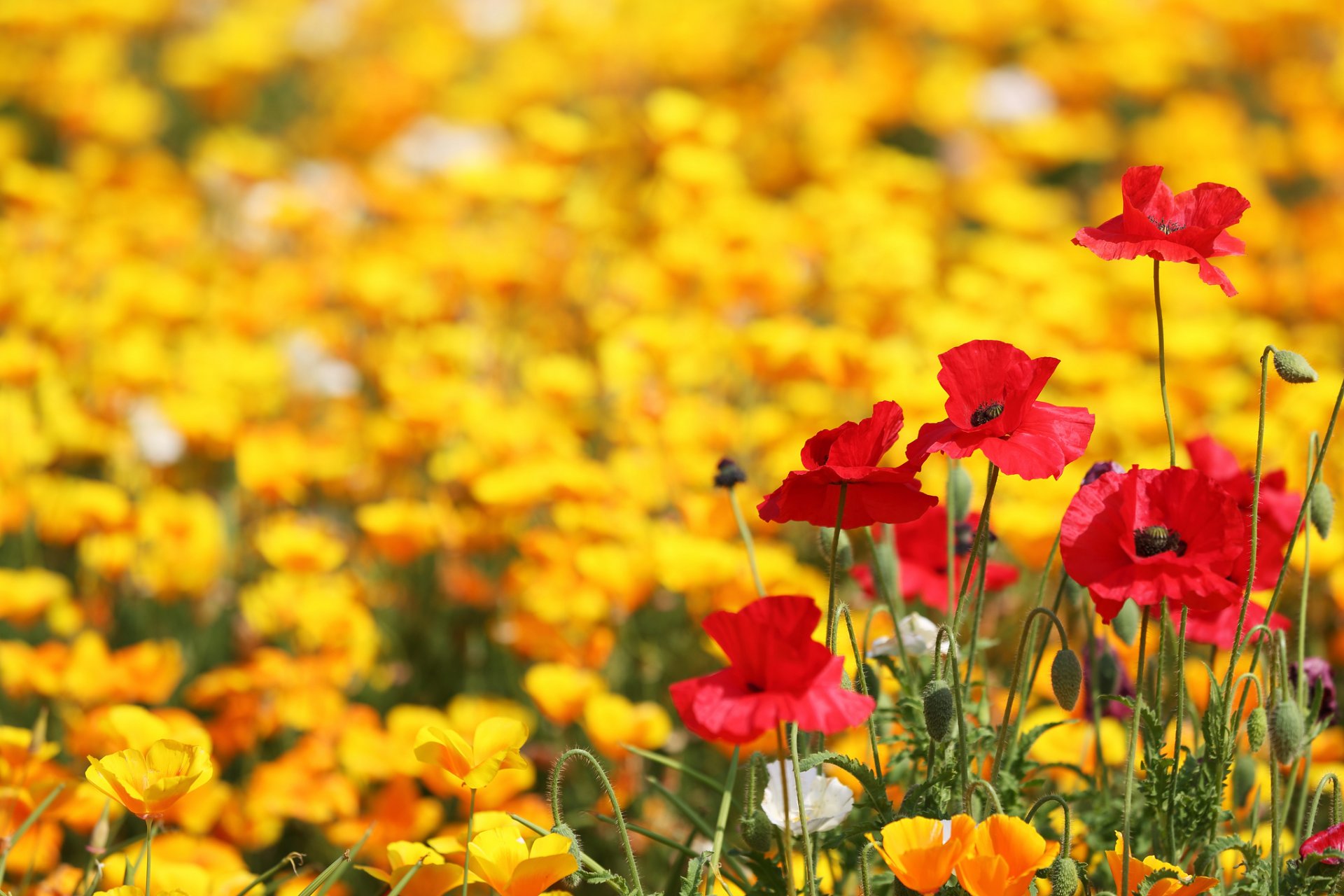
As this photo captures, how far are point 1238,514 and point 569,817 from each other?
1492mm

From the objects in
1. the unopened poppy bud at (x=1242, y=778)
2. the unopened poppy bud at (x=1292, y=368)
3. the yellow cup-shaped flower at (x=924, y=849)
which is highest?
the unopened poppy bud at (x=1292, y=368)

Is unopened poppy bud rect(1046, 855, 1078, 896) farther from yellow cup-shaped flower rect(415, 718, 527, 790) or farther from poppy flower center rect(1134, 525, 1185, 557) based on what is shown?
yellow cup-shaped flower rect(415, 718, 527, 790)

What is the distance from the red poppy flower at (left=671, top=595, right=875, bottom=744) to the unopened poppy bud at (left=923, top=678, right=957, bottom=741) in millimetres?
125

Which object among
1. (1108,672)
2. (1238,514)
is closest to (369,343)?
(1108,672)

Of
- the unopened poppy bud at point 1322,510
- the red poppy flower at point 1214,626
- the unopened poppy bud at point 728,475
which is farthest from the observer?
the unopened poppy bud at point 728,475

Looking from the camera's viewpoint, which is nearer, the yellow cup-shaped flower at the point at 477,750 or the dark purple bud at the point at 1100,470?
the yellow cup-shaped flower at the point at 477,750

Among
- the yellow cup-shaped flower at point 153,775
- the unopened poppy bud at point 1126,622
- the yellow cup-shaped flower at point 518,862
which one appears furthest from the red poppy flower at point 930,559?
the yellow cup-shaped flower at point 153,775

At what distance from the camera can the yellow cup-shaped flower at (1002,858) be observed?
127 cm

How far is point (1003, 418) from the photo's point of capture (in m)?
1.36

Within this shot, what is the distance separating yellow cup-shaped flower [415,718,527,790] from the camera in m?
1.42

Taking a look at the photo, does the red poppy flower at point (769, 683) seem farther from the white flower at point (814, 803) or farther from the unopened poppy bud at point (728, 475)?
the unopened poppy bud at point (728, 475)

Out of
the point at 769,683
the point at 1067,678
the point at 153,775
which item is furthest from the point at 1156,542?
the point at 153,775

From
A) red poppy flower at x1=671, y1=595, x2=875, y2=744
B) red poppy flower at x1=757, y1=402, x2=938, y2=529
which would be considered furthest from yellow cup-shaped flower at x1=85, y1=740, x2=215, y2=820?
red poppy flower at x1=757, y1=402, x2=938, y2=529

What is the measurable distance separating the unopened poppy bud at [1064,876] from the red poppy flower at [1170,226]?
22.8 inches
